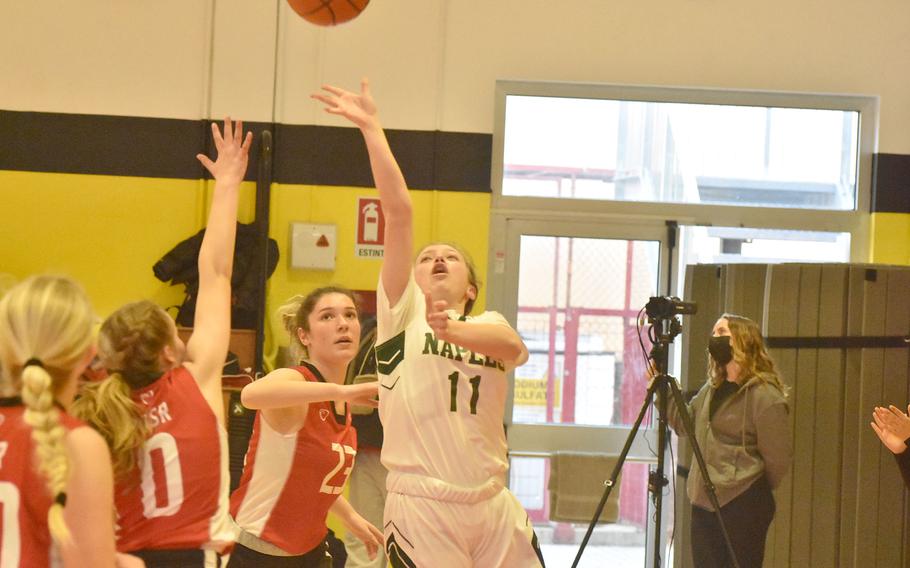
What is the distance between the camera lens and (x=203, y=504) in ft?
7.85

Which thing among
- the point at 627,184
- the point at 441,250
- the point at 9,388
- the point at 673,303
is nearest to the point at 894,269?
the point at 673,303

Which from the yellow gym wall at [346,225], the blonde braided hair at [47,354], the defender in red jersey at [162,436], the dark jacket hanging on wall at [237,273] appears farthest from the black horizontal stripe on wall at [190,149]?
the blonde braided hair at [47,354]

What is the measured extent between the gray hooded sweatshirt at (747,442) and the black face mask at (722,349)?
0.52 feet

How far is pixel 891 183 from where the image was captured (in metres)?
6.37

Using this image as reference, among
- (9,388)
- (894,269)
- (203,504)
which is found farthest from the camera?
(894,269)

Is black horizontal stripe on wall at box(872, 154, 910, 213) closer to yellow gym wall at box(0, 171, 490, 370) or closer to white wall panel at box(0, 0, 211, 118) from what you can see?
yellow gym wall at box(0, 171, 490, 370)

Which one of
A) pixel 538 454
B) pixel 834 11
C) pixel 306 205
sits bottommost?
pixel 538 454

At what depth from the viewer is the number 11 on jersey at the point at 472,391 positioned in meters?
3.25

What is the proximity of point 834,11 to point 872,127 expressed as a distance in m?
0.80

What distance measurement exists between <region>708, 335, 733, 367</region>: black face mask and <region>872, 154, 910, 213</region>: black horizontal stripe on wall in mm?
2088

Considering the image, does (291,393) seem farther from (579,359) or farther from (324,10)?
(579,359)

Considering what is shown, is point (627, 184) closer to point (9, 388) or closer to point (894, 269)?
point (894, 269)

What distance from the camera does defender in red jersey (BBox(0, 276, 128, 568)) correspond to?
5.90ft

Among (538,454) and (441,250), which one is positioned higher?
(441,250)
